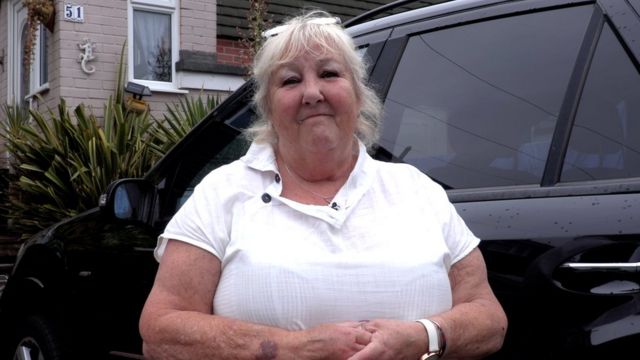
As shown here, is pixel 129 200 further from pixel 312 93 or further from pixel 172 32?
pixel 172 32

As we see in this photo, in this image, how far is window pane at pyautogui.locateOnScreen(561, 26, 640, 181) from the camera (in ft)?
7.22

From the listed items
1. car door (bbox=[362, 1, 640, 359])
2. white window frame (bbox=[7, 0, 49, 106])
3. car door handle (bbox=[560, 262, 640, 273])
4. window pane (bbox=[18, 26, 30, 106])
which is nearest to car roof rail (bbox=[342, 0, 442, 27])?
car door (bbox=[362, 1, 640, 359])

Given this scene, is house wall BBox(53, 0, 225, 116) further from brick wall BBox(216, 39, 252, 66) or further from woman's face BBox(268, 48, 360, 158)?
woman's face BBox(268, 48, 360, 158)

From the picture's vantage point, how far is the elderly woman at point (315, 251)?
192 cm

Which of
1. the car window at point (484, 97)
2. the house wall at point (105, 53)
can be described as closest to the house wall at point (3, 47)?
the house wall at point (105, 53)

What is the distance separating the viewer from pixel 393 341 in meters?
1.88

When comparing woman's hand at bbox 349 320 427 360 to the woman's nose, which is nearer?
woman's hand at bbox 349 320 427 360

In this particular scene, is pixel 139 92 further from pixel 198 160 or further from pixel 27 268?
pixel 198 160

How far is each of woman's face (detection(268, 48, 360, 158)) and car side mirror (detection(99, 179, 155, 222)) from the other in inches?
44.2

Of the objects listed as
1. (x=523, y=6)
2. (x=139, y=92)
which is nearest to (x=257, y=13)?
(x=139, y=92)

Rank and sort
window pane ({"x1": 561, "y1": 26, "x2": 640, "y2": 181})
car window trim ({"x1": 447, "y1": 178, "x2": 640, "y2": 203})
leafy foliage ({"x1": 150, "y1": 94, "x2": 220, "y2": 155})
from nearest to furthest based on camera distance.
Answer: car window trim ({"x1": 447, "y1": 178, "x2": 640, "y2": 203}) < window pane ({"x1": 561, "y1": 26, "x2": 640, "y2": 181}) < leafy foliage ({"x1": 150, "y1": 94, "x2": 220, "y2": 155})

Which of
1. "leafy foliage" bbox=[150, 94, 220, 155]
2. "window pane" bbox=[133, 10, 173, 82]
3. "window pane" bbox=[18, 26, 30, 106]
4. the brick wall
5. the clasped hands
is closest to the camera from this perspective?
the clasped hands

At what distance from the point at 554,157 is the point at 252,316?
924 mm

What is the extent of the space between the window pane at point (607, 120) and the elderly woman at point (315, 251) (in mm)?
389
